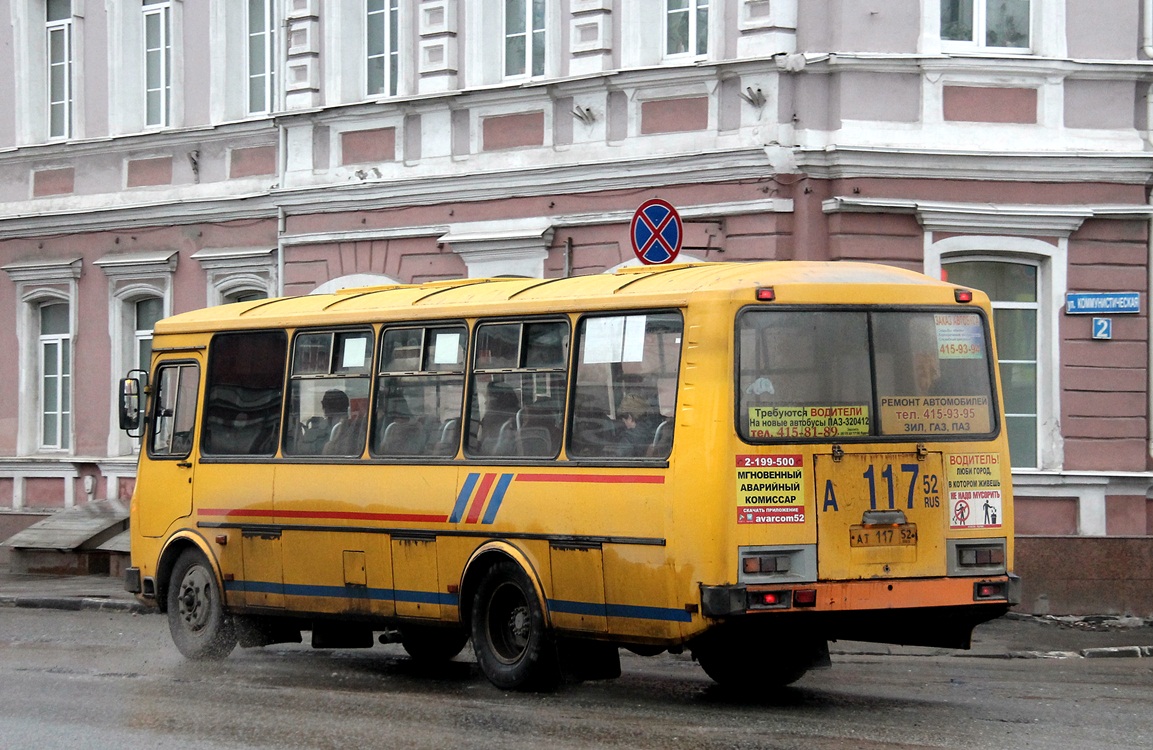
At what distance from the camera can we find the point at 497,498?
1145 centimetres

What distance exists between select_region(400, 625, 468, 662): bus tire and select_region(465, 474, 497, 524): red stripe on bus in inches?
71.3

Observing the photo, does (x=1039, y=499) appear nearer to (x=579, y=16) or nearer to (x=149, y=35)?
(x=579, y=16)

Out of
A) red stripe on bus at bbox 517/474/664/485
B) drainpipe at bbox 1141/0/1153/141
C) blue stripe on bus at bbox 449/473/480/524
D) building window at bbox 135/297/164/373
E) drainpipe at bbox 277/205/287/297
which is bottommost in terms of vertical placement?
blue stripe on bus at bbox 449/473/480/524

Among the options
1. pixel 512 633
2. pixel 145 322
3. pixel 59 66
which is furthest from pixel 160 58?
pixel 512 633

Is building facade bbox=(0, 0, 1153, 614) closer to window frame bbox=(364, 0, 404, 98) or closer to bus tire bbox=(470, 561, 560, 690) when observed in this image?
window frame bbox=(364, 0, 404, 98)

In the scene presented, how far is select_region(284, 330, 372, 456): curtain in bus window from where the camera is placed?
12680 millimetres

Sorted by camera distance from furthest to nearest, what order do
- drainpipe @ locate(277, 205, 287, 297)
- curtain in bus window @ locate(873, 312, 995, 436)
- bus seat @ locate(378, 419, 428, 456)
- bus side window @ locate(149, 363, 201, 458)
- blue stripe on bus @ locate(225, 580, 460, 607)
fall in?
drainpipe @ locate(277, 205, 287, 297)
bus side window @ locate(149, 363, 201, 458)
bus seat @ locate(378, 419, 428, 456)
blue stripe on bus @ locate(225, 580, 460, 607)
curtain in bus window @ locate(873, 312, 995, 436)

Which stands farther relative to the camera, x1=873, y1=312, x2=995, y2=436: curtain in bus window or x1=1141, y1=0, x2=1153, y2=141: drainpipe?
x1=1141, y1=0, x2=1153, y2=141: drainpipe

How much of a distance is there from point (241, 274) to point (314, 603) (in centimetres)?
1079

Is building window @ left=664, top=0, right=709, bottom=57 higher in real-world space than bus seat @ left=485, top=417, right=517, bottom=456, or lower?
higher

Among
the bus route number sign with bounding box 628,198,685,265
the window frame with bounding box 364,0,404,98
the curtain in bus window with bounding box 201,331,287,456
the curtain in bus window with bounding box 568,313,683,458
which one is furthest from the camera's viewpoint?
the window frame with bounding box 364,0,404,98

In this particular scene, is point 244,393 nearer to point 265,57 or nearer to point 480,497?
point 480,497

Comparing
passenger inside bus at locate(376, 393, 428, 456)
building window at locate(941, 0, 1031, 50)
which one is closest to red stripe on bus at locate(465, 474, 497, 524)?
passenger inside bus at locate(376, 393, 428, 456)

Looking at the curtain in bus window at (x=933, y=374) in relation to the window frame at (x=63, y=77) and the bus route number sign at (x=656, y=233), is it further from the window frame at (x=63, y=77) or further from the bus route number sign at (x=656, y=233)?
the window frame at (x=63, y=77)
